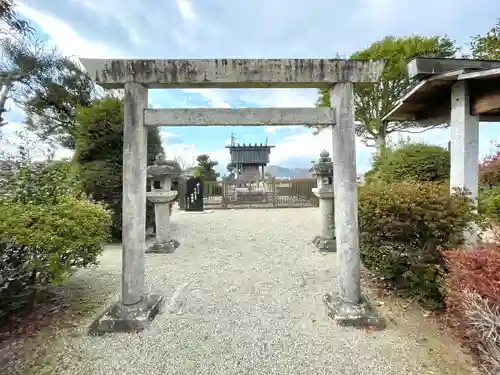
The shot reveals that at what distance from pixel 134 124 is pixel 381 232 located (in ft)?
10.4

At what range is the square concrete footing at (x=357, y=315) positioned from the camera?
9.37ft

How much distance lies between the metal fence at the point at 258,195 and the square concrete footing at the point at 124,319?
10295 millimetres

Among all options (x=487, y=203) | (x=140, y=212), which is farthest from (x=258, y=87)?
(x=487, y=203)

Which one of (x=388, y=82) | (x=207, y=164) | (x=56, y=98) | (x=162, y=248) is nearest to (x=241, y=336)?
(x=162, y=248)

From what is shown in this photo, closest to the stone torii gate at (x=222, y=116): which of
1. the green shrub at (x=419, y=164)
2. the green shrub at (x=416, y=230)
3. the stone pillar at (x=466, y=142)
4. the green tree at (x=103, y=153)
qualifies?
the green shrub at (x=416, y=230)

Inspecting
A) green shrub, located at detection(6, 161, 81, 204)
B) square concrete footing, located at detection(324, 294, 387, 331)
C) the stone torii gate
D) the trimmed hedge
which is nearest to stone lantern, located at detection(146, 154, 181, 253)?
green shrub, located at detection(6, 161, 81, 204)

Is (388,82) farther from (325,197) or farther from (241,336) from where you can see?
(241,336)

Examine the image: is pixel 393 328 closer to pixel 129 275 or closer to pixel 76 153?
pixel 129 275

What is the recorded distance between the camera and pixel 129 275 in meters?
3.01

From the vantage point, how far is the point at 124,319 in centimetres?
290

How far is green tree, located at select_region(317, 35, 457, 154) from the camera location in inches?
595

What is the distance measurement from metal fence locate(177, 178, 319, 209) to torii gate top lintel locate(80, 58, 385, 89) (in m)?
10.5

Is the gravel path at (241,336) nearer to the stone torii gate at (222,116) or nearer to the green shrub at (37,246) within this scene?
the stone torii gate at (222,116)

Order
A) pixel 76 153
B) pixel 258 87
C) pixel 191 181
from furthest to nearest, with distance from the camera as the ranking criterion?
pixel 191 181
pixel 76 153
pixel 258 87
